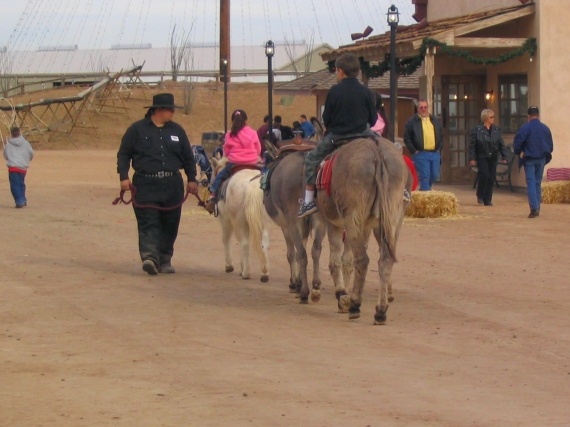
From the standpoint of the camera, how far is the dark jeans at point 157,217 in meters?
13.6

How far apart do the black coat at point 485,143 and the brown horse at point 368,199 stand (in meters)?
12.0

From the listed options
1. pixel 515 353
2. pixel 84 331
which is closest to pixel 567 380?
pixel 515 353

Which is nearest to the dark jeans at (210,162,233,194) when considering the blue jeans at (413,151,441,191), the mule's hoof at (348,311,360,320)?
the mule's hoof at (348,311,360,320)

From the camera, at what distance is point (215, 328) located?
10.1m

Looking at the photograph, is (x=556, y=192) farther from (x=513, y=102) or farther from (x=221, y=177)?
(x=221, y=177)

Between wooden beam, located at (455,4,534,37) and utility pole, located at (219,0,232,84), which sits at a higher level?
utility pole, located at (219,0,232,84)

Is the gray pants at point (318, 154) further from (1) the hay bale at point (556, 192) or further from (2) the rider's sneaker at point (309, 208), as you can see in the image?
(1) the hay bale at point (556, 192)

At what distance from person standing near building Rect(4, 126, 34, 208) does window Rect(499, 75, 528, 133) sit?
10.1 m

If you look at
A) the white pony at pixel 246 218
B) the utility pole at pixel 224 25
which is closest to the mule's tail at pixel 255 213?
the white pony at pixel 246 218

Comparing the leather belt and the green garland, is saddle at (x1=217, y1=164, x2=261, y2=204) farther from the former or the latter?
the green garland

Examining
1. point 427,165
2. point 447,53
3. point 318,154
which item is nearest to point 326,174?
point 318,154

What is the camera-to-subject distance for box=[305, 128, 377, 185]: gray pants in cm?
1080

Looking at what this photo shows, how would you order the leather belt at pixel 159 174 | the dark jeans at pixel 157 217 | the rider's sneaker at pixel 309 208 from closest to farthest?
the rider's sneaker at pixel 309 208
the dark jeans at pixel 157 217
the leather belt at pixel 159 174

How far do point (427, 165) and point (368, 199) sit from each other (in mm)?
10244
